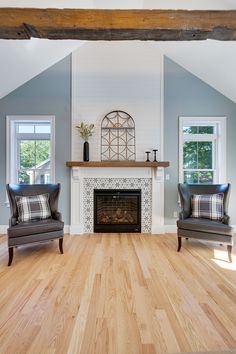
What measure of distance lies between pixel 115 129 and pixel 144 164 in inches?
37.7

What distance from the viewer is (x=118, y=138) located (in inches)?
188

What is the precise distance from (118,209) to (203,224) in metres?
1.82

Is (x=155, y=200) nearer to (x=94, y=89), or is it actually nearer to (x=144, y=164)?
(x=144, y=164)

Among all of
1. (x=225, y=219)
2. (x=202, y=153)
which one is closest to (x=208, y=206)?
(x=225, y=219)

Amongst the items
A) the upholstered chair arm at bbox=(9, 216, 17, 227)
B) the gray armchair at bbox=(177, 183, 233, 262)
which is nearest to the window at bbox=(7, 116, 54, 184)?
the upholstered chair arm at bbox=(9, 216, 17, 227)

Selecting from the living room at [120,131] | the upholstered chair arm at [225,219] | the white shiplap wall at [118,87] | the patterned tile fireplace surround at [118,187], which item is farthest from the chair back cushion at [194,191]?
the white shiplap wall at [118,87]

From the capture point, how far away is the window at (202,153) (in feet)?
15.8

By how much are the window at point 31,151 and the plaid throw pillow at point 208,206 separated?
2.87 m

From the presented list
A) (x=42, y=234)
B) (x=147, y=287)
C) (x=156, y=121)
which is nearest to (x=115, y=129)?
(x=156, y=121)

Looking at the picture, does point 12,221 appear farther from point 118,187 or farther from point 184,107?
point 184,107

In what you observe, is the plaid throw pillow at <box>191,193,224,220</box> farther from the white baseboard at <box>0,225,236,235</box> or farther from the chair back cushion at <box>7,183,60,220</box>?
the chair back cushion at <box>7,183,60,220</box>

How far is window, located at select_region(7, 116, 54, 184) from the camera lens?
15.9 ft

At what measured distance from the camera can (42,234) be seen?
3375 millimetres

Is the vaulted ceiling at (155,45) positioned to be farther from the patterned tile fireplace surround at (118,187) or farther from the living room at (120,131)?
the patterned tile fireplace surround at (118,187)
